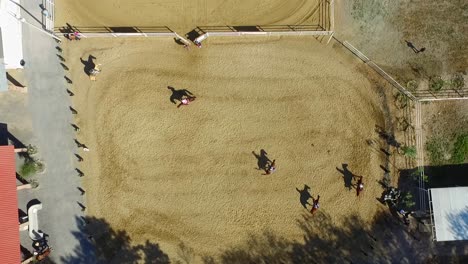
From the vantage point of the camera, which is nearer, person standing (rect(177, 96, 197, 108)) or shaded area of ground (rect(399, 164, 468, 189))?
person standing (rect(177, 96, 197, 108))

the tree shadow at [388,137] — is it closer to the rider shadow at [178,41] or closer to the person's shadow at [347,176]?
the person's shadow at [347,176]

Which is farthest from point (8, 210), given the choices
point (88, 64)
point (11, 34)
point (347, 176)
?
point (347, 176)

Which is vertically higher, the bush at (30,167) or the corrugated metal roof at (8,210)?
the bush at (30,167)

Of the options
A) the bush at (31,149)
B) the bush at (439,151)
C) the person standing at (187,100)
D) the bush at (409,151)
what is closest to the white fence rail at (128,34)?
the person standing at (187,100)

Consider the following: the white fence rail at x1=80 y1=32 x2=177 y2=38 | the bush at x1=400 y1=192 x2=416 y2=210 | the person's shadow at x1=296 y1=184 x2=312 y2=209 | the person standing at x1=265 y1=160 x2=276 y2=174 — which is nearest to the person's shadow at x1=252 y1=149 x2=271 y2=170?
the person standing at x1=265 y1=160 x2=276 y2=174

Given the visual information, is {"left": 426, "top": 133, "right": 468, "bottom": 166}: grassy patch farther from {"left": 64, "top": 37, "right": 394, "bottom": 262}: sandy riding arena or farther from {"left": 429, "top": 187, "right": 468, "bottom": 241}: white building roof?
{"left": 64, "top": 37, "right": 394, "bottom": 262}: sandy riding arena

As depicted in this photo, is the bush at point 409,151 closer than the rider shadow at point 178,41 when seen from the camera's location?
Yes

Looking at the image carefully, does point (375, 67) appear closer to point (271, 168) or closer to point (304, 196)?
point (271, 168)
